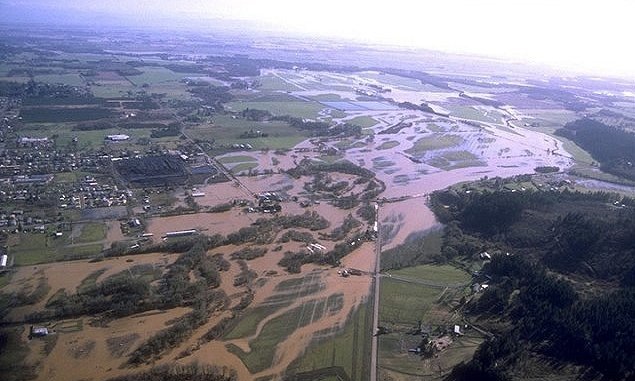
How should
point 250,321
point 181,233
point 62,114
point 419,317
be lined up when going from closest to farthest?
1. point 250,321
2. point 419,317
3. point 181,233
4. point 62,114

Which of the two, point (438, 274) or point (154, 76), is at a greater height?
point (154, 76)

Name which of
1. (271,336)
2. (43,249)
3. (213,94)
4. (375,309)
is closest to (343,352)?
(271,336)

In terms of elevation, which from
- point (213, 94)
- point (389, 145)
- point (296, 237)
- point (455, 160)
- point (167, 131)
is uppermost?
point (213, 94)

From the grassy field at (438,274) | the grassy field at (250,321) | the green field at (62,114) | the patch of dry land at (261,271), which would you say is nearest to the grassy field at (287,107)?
the patch of dry land at (261,271)

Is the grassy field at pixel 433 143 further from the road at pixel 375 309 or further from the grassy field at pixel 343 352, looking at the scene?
the grassy field at pixel 343 352

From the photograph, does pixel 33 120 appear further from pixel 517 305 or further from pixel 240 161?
pixel 517 305

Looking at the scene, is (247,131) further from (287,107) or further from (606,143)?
(606,143)

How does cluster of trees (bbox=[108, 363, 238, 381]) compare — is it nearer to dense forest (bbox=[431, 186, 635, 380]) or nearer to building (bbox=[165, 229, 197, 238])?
dense forest (bbox=[431, 186, 635, 380])
